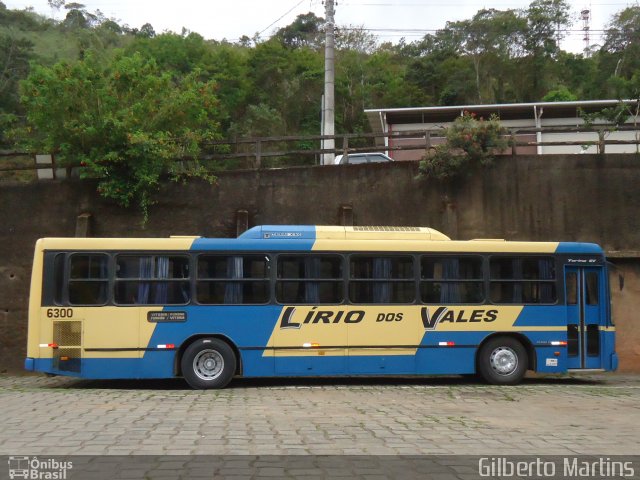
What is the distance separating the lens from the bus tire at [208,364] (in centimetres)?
1276

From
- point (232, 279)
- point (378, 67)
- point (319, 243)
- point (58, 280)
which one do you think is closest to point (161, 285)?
point (232, 279)

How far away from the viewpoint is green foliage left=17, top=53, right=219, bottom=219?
17625 mm

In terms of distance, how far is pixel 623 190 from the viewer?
18.6 metres

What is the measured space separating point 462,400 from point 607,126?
1264 cm

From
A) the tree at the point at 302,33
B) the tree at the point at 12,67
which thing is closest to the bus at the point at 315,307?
the tree at the point at 12,67

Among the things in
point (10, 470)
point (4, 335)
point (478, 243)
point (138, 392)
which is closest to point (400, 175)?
point (478, 243)

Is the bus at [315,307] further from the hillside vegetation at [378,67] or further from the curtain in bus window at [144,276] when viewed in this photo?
the hillside vegetation at [378,67]

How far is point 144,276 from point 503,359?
7.19 metres

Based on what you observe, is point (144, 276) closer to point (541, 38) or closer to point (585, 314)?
point (585, 314)

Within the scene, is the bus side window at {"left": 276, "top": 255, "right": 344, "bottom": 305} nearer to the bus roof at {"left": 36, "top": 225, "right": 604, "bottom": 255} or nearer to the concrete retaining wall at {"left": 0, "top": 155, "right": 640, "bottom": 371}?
the bus roof at {"left": 36, "top": 225, "right": 604, "bottom": 255}

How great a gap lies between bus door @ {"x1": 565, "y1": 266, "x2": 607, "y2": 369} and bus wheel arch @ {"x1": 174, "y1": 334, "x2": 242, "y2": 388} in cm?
667

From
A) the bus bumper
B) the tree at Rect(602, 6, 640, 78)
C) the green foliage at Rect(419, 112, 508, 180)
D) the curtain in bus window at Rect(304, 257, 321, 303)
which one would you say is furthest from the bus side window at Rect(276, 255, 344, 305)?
the tree at Rect(602, 6, 640, 78)

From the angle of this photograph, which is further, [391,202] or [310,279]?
[391,202]

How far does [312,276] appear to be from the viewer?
43.6 ft
